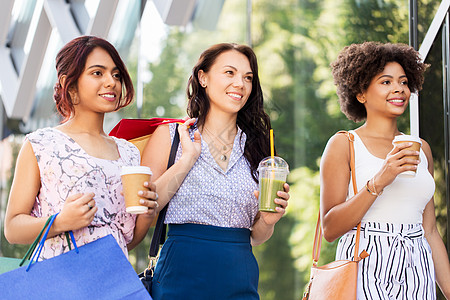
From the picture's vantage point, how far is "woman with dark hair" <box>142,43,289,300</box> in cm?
236

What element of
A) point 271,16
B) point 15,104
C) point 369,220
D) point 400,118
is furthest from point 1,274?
point 15,104

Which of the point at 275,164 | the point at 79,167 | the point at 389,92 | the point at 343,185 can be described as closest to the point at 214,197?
the point at 275,164

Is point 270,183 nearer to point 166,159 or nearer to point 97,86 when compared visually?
point 166,159

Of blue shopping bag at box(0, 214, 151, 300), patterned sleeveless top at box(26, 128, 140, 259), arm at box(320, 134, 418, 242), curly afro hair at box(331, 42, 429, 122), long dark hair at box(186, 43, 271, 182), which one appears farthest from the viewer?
curly afro hair at box(331, 42, 429, 122)

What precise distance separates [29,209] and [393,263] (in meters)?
1.49

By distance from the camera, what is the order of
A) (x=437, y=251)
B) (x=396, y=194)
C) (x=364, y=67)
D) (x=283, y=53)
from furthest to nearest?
(x=283, y=53)
(x=364, y=67)
(x=437, y=251)
(x=396, y=194)

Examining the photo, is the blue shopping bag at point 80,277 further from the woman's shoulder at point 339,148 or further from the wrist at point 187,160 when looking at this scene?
the woman's shoulder at point 339,148

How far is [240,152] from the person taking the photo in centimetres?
262

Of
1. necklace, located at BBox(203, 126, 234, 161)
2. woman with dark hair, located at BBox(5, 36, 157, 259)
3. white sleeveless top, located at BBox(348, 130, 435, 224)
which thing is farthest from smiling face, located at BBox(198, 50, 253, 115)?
white sleeveless top, located at BBox(348, 130, 435, 224)

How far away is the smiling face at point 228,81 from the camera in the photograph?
102 inches

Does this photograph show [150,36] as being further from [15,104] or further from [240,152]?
[240,152]

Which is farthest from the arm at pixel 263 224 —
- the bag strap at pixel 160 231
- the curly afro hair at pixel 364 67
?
the curly afro hair at pixel 364 67

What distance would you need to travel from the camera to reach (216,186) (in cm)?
246

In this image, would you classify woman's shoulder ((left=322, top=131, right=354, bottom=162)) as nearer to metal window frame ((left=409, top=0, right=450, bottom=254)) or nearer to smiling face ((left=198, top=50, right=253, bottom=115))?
smiling face ((left=198, top=50, right=253, bottom=115))
